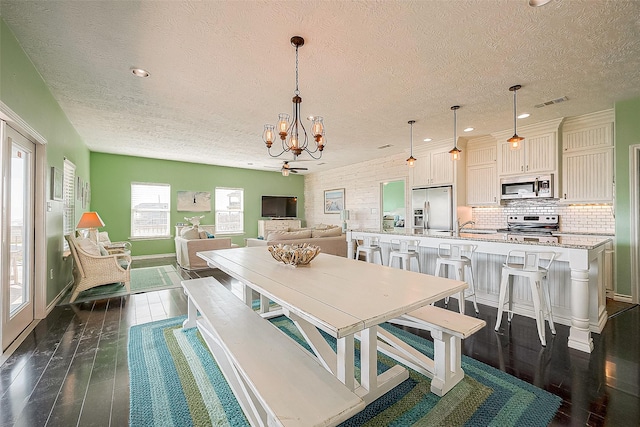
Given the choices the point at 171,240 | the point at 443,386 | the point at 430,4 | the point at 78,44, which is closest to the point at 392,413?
the point at 443,386

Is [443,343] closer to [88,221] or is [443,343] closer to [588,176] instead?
[588,176]

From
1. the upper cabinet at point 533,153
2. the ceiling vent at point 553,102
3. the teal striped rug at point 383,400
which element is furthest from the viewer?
the upper cabinet at point 533,153

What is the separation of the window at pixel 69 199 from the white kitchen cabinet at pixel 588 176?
7.88 metres

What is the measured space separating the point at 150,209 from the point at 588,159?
9368 millimetres

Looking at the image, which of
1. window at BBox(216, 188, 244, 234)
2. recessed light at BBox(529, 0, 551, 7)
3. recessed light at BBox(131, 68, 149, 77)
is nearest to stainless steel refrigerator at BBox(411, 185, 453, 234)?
recessed light at BBox(529, 0, 551, 7)

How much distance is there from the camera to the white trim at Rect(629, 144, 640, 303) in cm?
356

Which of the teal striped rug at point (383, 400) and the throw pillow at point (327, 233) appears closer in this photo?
the teal striped rug at point (383, 400)

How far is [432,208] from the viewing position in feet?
A: 19.7

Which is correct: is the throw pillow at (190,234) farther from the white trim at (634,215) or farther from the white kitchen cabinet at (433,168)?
the white trim at (634,215)

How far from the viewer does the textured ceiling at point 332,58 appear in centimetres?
202

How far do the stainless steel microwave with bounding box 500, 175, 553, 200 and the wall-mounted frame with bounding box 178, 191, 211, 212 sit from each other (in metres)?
7.49

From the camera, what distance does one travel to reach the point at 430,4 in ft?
6.41

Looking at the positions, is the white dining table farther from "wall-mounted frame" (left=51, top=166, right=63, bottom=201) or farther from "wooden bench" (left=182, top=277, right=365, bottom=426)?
"wall-mounted frame" (left=51, top=166, right=63, bottom=201)

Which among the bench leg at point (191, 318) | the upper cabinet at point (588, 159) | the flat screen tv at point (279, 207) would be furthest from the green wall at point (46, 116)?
the upper cabinet at point (588, 159)
